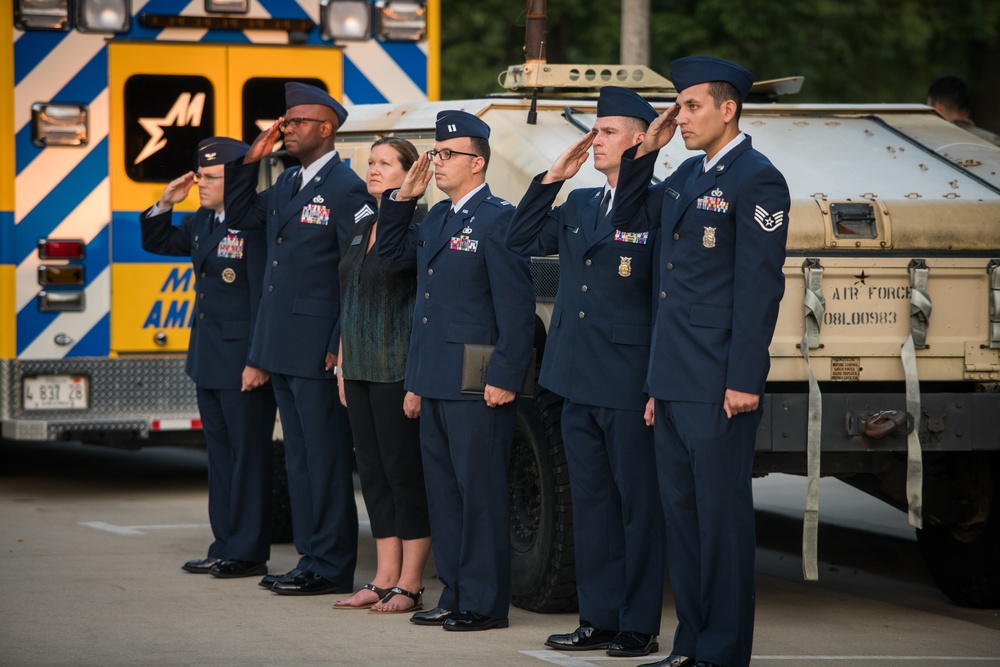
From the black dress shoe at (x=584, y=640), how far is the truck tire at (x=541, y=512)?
2.00ft

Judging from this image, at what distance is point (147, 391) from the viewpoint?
1027 cm

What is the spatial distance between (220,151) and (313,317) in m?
0.99

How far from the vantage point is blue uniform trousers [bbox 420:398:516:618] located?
262 inches

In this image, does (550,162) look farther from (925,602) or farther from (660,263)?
(925,602)

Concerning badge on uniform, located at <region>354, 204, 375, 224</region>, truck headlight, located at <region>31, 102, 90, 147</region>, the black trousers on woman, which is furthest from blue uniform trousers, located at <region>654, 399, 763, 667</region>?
truck headlight, located at <region>31, 102, 90, 147</region>

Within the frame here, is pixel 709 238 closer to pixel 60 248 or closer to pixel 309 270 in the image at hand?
pixel 309 270

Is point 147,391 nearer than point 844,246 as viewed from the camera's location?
No

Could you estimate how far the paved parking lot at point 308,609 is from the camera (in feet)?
20.5

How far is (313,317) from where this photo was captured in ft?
24.3

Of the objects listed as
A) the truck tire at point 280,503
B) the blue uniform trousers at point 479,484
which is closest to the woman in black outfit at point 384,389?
the blue uniform trousers at point 479,484

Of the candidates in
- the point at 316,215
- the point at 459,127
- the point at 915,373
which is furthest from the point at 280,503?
the point at 915,373

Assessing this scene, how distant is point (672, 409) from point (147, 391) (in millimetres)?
5224

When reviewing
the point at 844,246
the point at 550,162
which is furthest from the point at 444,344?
the point at 844,246

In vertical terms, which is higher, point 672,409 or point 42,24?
point 42,24
